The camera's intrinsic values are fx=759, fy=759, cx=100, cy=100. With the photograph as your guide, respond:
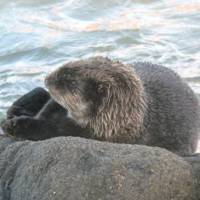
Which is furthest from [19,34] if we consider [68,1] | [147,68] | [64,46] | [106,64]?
[106,64]

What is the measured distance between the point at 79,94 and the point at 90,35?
5.89 m

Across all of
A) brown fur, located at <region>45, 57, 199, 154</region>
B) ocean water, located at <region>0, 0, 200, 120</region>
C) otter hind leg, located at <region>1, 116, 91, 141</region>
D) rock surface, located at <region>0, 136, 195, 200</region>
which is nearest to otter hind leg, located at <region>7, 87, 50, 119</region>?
otter hind leg, located at <region>1, 116, 91, 141</region>

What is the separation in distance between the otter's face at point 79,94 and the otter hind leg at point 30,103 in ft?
1.48

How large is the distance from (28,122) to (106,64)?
2.61ft

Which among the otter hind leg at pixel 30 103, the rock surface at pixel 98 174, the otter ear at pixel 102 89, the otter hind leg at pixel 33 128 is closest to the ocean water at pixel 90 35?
the otter hind leg at pixel 30 103

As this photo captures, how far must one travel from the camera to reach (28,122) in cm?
612

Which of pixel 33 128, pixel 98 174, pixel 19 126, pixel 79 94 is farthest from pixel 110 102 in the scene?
pixel 98 174

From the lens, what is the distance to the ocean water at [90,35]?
10.5 m

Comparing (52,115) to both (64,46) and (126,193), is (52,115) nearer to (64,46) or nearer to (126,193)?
(126,193)

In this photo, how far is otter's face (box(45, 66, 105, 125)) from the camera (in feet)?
20.1

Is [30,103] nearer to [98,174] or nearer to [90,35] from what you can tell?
[98,174]

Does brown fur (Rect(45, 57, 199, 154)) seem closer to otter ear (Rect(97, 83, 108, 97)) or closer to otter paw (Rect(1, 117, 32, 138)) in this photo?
otter ear (Rect(97, 83, 108, 97))

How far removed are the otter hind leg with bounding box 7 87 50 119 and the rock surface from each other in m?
1.39

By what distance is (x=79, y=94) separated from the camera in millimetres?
6148
